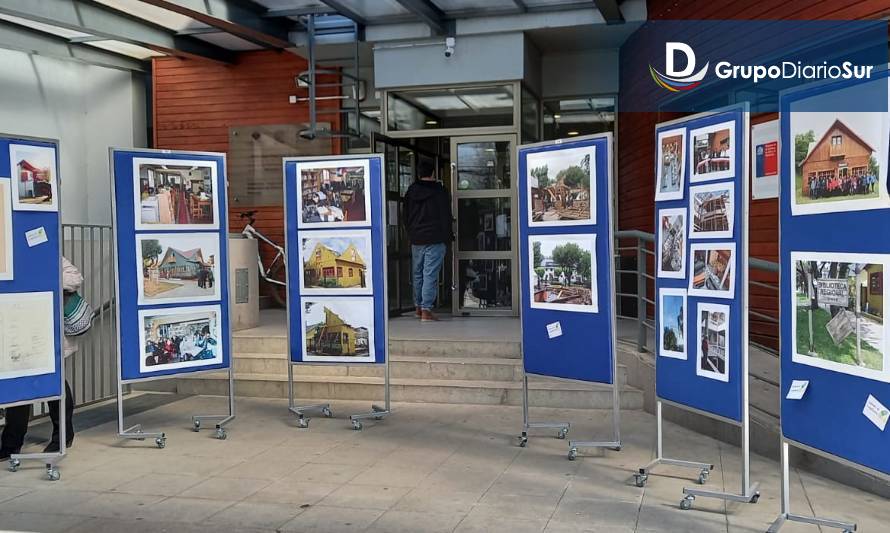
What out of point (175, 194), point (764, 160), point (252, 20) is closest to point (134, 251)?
point (175, 194)

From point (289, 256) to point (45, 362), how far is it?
6.00ft

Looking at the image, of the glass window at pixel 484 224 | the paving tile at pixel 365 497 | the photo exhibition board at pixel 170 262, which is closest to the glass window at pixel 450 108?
the glass window at pixel 484 224

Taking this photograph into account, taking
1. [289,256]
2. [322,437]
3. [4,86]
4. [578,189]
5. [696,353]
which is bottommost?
[322,437]

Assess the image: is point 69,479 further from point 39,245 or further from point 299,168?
point 299,168

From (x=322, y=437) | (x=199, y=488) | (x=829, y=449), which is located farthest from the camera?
(x=322, y=437)

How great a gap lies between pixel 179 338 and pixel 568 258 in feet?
8.79

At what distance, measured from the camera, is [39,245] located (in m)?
4.63

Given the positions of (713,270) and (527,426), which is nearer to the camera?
(713,270)

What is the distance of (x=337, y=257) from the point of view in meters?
5.82

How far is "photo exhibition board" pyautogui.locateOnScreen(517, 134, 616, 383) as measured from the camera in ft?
15.5

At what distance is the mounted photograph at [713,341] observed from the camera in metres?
3.83

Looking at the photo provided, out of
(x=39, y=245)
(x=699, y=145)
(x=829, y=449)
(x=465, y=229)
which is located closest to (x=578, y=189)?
(x=699, y=145)

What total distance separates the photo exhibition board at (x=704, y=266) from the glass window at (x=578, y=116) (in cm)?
549

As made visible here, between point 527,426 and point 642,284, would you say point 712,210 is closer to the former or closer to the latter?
point 527,426
